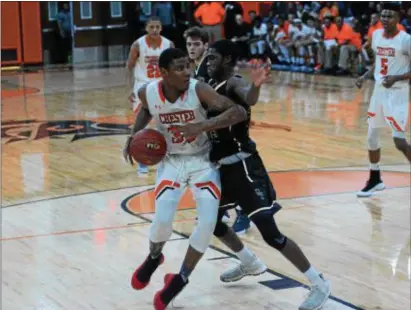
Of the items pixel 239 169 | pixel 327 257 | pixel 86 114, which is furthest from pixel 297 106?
pixel 239 169

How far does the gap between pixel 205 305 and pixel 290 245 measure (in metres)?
0.65

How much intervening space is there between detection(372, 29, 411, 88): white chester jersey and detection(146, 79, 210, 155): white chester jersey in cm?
339

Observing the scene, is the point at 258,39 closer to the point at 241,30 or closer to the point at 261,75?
the point at 241,30

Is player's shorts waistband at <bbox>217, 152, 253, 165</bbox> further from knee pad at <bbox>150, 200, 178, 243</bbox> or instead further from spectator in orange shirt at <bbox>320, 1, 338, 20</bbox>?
spectator in orange shirt at <bbox>320, 1, 338, 20</bbox>

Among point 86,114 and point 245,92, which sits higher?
point 245,92

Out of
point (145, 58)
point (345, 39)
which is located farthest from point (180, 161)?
point (345, 39)

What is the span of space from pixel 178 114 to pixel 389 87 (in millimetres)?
3377

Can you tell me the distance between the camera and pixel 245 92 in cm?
502

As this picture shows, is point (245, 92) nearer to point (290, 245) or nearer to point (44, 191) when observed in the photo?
point (290, 245)

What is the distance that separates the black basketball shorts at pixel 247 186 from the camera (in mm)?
5039

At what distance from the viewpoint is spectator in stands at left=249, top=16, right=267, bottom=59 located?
71.1 ft

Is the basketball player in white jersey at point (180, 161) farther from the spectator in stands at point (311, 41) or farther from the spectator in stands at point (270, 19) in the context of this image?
the spectator in stands at point (270, 19)

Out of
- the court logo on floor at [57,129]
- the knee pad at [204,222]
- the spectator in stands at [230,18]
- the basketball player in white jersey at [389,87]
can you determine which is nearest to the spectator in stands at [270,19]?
the spectator in stands at [230,18]

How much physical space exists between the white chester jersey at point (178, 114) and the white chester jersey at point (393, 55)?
11.1 feet
